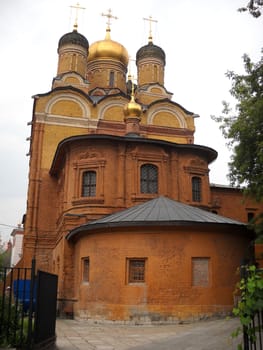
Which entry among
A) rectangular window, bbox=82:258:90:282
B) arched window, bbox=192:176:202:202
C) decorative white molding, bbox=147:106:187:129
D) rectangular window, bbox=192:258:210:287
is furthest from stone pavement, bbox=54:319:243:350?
decorative white molding, bbox=147:106:187:129

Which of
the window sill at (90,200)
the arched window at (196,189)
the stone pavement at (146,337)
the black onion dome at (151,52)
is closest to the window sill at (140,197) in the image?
the window sill at (90,200)

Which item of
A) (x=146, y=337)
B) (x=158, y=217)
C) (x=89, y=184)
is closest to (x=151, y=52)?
(x=89, y=184)

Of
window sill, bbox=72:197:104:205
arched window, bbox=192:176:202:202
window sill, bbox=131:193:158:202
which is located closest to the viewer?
window sill, bbox=72:197:104:205

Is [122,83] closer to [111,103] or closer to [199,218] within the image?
[111,103]

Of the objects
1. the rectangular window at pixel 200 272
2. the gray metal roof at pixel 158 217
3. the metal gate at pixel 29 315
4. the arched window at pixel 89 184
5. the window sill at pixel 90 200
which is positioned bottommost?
the metal gate at pixel 29 315

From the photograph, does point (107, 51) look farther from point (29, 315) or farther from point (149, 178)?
point (29, 315)

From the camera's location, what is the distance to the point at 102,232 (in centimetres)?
1380

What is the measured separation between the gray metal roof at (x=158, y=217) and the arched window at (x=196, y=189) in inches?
177

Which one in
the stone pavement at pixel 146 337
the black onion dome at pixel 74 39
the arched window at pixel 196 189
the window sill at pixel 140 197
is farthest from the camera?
the black onion dome at pixel 74 39

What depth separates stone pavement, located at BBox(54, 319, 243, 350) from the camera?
820 centimetres

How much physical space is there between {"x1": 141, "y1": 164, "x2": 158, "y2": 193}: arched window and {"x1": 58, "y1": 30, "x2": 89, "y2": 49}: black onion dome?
13628 mm

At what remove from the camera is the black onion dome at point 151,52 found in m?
30.1

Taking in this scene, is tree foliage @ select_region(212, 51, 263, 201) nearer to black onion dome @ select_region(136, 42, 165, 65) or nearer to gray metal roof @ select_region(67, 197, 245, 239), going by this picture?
gray metal roof @ select_region(67, 197, 245, 239)

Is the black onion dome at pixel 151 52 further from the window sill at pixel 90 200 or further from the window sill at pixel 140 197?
the window sill at pixel 90 200
